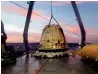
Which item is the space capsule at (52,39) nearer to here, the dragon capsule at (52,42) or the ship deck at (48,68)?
the dragon capsule at (52,42)

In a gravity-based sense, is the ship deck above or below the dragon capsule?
below

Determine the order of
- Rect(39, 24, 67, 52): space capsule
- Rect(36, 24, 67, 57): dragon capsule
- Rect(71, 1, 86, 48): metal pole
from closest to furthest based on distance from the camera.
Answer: Rect(36, 24, 67, 57): dragon capsule, Rect(39, 24, 67, 52): space capsule, Rect(71, 1, 86, 48): metal pole

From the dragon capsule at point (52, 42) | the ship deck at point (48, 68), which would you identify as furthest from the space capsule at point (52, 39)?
the ship deck at point (48, 68)

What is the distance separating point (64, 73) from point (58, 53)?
2099 cm

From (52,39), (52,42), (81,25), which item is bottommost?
(52,42)

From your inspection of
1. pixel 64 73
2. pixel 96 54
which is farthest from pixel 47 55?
pixel 64 73

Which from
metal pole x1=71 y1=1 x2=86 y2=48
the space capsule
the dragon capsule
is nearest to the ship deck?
the dragon capsule

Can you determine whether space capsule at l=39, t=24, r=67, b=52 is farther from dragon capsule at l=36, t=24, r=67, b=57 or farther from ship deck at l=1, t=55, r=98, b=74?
ship deck at l=1, t=55, r=98, b=74

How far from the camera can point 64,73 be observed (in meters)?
19.5

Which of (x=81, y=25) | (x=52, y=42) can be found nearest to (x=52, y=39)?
(x=52, y=42)

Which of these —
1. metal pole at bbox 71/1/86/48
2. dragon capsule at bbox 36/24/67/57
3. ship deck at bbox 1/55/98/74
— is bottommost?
ship deck at bbox 1/55/98/74

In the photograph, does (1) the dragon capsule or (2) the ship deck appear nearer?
(2) the ship deck

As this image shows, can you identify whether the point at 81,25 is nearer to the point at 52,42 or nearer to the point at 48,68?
the point at 52,42

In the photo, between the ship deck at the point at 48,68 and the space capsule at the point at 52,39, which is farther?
the space capsule at the point at 52,39
